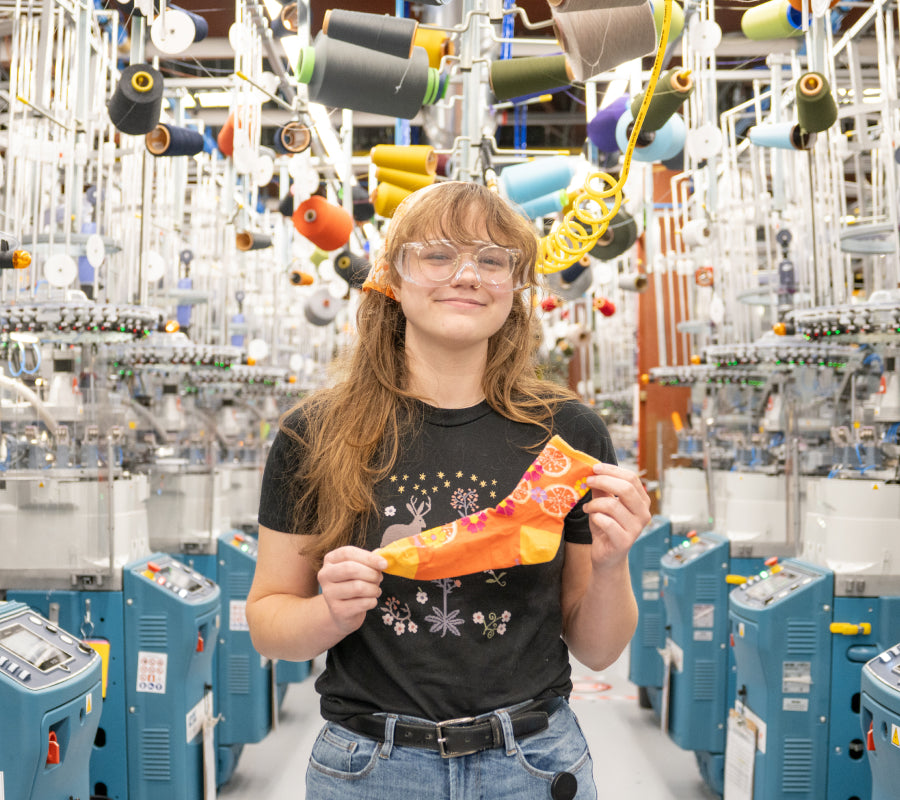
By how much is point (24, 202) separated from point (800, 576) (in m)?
3.33

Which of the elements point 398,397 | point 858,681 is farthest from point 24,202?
point 858,681

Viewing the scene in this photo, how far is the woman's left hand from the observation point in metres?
1.32

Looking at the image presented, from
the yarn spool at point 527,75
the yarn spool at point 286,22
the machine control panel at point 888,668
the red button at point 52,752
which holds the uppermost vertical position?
the yarn spool at point 286,22

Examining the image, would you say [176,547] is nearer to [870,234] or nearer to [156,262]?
[156,262]

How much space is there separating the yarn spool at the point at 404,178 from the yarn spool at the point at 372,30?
35.1 inches

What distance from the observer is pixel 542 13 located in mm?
3928

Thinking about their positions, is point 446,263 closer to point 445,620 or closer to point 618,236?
point 445,620

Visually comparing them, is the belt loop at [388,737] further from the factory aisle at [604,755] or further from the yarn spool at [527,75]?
the factory aisle at [604,755]

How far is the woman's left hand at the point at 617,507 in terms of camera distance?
132cm

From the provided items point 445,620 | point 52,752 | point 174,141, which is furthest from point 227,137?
point 445,620

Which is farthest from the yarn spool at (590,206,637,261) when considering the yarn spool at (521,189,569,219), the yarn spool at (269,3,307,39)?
the yarn spool at (269,3,307,39)

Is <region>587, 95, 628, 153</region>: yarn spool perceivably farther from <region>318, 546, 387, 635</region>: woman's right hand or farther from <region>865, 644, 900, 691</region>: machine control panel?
<region>318, 546, 387, 635</region>: woman's right hand

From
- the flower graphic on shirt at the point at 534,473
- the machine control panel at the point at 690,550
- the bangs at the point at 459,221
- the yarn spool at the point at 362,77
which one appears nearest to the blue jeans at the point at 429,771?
the flower graphic on shirt at the point at 534,473

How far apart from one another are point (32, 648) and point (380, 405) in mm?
1620
